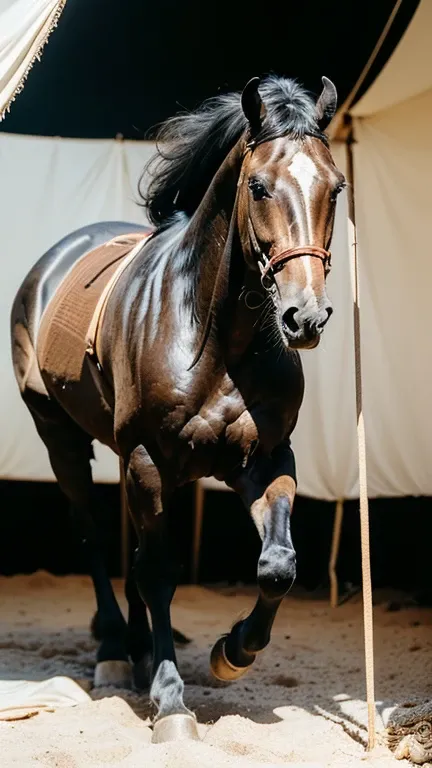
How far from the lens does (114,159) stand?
20.9ft

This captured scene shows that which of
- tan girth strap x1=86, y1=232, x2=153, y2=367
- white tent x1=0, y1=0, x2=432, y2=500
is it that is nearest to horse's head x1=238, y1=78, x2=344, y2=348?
tan girth strap x1=86, y1=232, x2=153, y2=367

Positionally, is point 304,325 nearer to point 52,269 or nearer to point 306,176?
point 306,176

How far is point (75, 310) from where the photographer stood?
187 inches

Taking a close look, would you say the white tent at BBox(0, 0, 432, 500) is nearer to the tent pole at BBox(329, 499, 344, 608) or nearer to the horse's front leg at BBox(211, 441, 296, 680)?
the tent pole at BBox(329, 499, 344, 608)

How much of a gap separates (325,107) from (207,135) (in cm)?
54

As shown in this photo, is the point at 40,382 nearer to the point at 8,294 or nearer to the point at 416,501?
the point at 8,294

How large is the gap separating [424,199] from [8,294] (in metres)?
2.35

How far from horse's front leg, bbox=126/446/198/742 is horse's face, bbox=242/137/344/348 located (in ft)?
2.90

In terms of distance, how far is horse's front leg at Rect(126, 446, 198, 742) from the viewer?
3797 millimetres

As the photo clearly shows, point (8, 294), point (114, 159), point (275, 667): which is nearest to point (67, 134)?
point (114, 159)

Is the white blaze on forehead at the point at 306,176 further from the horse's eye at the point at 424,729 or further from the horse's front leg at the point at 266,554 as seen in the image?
the horse's eye at the point at 424,729

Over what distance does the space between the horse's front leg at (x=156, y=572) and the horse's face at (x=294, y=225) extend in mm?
884

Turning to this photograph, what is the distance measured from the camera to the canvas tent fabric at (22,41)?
12.8 ft

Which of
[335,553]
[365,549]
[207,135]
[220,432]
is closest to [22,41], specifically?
[207,135]
